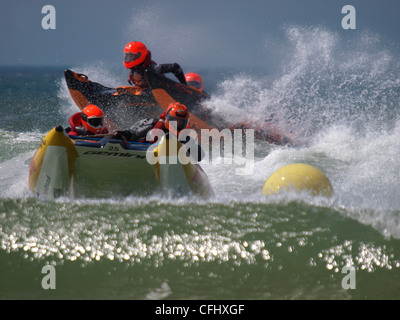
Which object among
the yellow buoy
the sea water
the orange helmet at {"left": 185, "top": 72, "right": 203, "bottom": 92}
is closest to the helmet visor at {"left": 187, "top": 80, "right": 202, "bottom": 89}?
the orange helmet at {"left": 185, "top": 72, "right": 203, "bottom": 92}

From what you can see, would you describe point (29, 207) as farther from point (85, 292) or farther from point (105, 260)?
point (85, 292)

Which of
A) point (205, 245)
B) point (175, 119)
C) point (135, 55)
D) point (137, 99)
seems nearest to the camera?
point (205, 245)

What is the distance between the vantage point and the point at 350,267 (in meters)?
4.37

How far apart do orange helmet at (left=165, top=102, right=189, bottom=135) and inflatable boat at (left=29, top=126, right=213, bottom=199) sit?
672 mm

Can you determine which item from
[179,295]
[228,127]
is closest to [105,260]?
[179,295]

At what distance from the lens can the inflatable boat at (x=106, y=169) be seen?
5219 millimetres

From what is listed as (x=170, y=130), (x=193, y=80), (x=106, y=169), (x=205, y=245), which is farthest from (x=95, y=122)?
(x=193, y=80)

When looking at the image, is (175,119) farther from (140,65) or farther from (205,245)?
(140,65)

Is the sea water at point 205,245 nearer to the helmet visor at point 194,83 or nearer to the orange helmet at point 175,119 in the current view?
the orange helmet at point 175,119

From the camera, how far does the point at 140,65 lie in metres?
8.84

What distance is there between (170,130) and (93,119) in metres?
0.99

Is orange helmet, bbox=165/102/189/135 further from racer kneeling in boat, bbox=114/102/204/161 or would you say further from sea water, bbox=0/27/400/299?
sea water, bbox=0/27/400/299

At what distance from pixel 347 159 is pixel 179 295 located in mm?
5917

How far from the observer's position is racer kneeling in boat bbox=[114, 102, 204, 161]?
586cm
